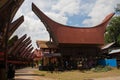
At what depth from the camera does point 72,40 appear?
48594 millimetres

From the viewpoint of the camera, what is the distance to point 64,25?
167ft

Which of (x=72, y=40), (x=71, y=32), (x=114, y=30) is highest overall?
(x=114, y=30)

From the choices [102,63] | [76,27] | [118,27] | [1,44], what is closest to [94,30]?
[76,27]

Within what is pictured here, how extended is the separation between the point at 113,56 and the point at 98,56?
3.48 m

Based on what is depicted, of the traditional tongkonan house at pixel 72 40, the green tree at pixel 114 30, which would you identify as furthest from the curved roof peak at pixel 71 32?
the green tree at pixel 114 30

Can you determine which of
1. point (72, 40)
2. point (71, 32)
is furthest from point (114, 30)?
point (72, 40)

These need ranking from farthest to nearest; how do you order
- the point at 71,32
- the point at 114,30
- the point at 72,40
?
the point at 114,30 → the point at 71,32 → the point at 72,40

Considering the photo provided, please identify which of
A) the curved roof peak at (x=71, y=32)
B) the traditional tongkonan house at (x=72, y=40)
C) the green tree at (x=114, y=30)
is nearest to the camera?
the curved roof peak at (x=71, y=32)

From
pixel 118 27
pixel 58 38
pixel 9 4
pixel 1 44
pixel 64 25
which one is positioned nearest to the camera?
pixel 9 4

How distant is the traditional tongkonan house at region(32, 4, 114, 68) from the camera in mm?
47513

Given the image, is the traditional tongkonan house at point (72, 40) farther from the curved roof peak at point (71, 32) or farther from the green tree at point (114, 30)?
the green tree at point (114, 30)

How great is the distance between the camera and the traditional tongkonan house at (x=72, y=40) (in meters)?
47.5

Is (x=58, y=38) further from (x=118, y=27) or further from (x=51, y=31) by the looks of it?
(x=118, y=27)

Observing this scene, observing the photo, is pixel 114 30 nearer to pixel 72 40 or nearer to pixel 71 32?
pixel 71 32
